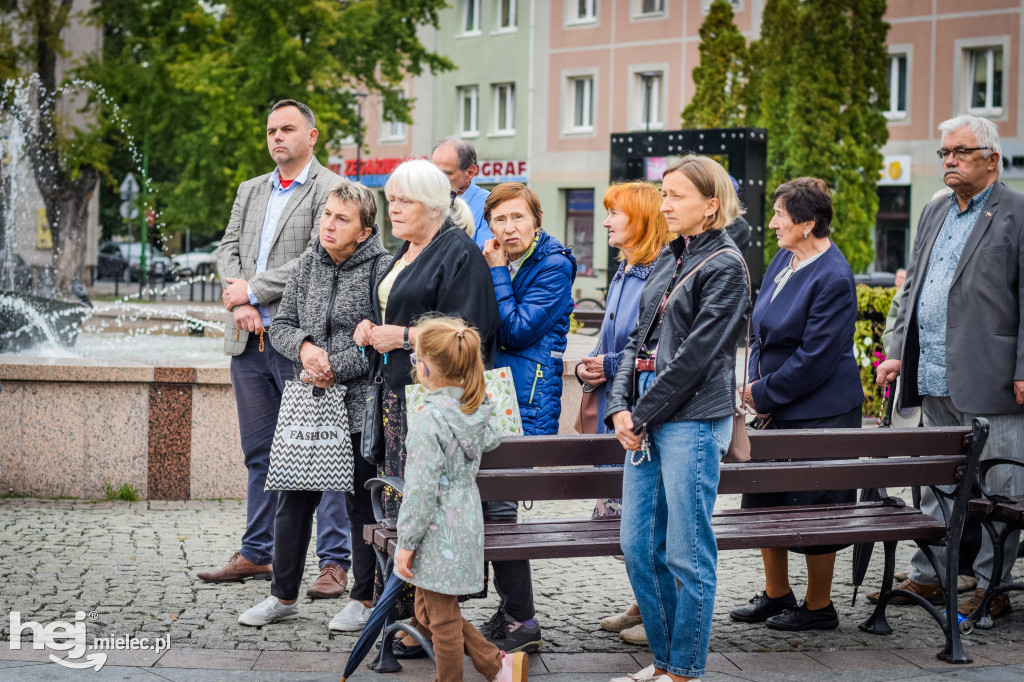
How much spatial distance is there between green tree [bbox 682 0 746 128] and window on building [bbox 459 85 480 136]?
13.5 meters

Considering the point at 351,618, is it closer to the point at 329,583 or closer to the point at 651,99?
the point at 329,583

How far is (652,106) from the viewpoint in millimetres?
40656

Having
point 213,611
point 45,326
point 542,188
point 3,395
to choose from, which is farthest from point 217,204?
point 213,611

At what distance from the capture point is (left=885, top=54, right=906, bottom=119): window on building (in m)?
35.8

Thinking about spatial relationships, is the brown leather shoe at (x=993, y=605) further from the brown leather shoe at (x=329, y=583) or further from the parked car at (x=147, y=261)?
the parked car at (x=147, y=261)

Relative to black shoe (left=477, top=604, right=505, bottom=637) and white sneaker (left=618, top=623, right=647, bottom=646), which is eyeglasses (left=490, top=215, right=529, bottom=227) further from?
white sneaker (left=618, top=623, right=647, bottom=646)

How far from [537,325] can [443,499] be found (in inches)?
43.3

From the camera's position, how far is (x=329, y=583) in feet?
19.6

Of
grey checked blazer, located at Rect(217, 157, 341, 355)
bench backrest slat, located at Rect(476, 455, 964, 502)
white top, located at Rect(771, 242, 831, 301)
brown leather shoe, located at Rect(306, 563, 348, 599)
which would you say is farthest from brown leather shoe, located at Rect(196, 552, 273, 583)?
white top, located at Rect(771, 242, 831, 301)

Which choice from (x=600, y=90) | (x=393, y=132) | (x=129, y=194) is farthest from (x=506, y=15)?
(x=129, y=194)

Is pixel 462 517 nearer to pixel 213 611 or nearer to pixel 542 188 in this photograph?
pixel 213 611

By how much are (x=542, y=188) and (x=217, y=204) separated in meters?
15.1

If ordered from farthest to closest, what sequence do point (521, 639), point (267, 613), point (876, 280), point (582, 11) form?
point (582, 11), point (876, 280), point (267, 613), point (521, 639)

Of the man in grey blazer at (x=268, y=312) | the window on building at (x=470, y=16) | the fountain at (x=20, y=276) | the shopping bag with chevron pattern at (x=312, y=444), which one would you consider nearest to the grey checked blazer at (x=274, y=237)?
the man in grey blazer at (x=268, y=312)
